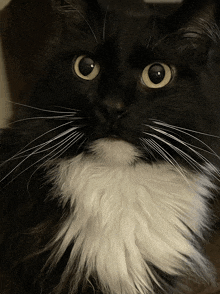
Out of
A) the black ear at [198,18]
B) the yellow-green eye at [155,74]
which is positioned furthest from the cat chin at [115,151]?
the black ear at [198,18]

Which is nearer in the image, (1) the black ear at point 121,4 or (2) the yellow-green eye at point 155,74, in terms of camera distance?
(2) the yellow-green eye at point 155,74

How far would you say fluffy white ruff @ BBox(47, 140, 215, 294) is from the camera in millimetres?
842

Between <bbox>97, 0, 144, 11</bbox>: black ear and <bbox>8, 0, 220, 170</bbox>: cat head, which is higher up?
<bbox>97, 0, 144, 11</bbox>: black ear

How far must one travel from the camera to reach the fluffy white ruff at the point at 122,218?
2.76ft

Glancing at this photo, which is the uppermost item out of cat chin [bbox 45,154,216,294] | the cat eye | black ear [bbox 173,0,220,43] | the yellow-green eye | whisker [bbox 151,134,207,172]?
black ear [bbox 173,0,220,43]

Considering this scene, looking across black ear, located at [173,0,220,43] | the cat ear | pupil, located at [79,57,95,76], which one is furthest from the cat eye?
black ear, located at [173,0,220,43]

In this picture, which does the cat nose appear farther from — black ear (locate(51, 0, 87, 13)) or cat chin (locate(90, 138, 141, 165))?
black ear (locate(51, 0, 87, 13))

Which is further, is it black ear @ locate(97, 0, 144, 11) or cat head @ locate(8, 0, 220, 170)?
black ear @ locate(97, 0, 144, 11)

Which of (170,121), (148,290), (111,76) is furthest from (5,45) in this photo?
(148,290)

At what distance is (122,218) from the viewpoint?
0.85 meters

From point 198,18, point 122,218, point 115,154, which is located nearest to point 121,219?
point 122,218

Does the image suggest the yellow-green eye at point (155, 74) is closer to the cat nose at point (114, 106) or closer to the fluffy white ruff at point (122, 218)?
the cat nose at point (114, 106)

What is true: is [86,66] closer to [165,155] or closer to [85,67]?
[85,67]

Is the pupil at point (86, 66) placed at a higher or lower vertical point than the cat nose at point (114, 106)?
higher
